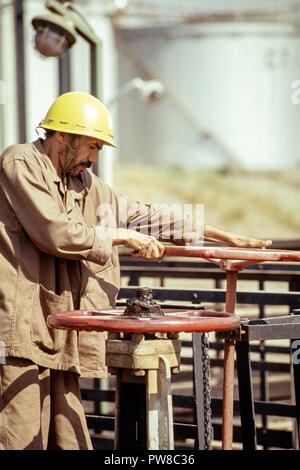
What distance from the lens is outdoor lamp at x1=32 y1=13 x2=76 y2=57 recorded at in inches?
291

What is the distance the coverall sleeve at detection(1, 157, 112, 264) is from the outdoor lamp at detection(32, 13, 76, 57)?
3.91m

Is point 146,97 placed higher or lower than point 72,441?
higher

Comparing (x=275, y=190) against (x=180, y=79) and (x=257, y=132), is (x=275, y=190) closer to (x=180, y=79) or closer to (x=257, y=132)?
(x=257, y=132)

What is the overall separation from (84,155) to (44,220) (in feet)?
1.53

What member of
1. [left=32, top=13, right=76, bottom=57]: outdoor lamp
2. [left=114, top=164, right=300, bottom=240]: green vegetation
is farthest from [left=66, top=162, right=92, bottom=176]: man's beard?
[left=114, top=164, right=300, bottom=240]: green vegetation

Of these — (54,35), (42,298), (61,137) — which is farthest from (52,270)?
(54,35)

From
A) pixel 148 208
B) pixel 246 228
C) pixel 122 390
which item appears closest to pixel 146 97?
pixel 148 208

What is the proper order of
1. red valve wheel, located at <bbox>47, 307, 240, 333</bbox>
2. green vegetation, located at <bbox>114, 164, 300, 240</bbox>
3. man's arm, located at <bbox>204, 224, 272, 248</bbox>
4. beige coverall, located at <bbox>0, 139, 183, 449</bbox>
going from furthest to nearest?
1. green vegetation, located at <bbox>114, 164, 300, 240</bbox>
2. man's arm, located at <bbox>204, 224, 272, 248</bbox>
3. beige coverall, located at <bbox>0, 139, 183, 449</bbox>
4. red valve wheel, located at <bbox>47, 307, 240, 333</bbox>

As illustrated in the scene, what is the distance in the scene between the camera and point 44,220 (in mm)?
3611

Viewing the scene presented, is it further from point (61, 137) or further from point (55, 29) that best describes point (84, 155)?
point (55, 29)

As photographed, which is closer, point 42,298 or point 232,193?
point 42,298

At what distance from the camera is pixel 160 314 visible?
3.36 meters

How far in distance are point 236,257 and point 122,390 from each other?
0.70 m

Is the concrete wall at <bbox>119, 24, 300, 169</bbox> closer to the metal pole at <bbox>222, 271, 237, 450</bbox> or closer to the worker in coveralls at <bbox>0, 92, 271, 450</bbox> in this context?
the worker in coveralls at <bbox>0, 92, 271, 450</bbox>
